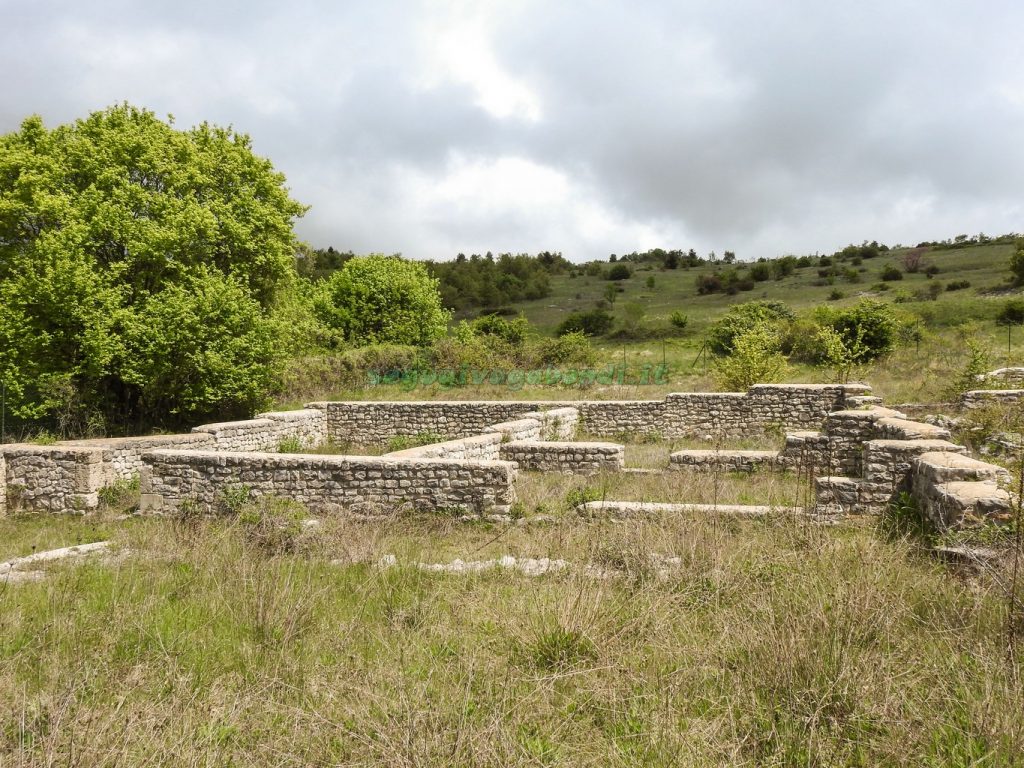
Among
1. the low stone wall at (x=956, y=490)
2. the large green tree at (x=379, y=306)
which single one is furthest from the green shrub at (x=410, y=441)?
Answer: the large green tree at (x=379, y=306)

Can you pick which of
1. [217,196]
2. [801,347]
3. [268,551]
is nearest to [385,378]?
[217,196]

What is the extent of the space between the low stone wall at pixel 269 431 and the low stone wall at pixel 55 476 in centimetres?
261

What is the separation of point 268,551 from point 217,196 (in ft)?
45.8

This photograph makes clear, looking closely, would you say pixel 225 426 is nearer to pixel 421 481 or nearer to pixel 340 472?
pixel 340 472

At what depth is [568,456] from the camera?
38.3ft

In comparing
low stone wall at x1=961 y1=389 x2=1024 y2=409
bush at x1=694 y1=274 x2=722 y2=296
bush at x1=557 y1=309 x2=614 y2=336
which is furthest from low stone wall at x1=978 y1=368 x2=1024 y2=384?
bush at x1=694 y1=274 x2=722 y2=296

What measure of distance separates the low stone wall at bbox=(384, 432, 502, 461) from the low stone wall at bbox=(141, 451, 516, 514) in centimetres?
65

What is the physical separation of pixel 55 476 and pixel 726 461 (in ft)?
38.4

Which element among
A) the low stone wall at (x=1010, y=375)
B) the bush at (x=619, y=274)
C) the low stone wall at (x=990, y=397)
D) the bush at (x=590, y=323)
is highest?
the bush at (x=619, y=274)

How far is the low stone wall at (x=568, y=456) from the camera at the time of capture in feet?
37.2

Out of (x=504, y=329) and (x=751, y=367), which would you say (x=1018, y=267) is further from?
(x=504, y=329)

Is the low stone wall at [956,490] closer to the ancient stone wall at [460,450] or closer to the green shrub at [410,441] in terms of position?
the ancient stone wall at [460,450]

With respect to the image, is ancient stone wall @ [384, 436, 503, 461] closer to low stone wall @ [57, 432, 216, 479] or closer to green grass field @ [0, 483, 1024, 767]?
green grass field @ [0, 483, 1024, 767]

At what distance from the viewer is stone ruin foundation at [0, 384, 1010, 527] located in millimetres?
8039
